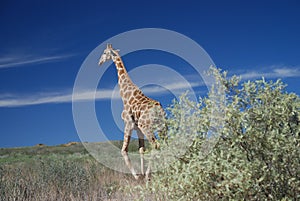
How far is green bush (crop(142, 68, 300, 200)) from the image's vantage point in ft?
11.4

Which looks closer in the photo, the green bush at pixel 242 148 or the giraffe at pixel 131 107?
the green bush at pixel 242 148

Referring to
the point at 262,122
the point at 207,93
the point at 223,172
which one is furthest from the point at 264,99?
the point at 223,172

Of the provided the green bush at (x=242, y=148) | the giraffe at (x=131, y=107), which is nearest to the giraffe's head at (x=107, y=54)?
→ the giraffe at (x=131, y=107)

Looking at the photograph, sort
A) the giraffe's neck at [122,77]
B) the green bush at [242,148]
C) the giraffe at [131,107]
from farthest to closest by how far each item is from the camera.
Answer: the giraffe's neck at [122,77] → the giraffe at [131,107] → the green bush at [242,148]

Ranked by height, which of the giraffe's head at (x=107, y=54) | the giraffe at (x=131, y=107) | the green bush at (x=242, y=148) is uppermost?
the giraffe's head at (x=107, y=54)

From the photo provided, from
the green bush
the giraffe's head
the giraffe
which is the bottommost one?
the green bush

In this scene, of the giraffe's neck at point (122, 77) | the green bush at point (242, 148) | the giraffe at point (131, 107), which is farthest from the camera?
the giraffe's neck at point (122, 77)

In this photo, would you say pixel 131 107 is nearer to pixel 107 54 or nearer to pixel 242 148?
pixel 107 54

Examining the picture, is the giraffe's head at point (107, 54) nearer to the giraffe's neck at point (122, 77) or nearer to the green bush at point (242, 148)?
the giraffe's neck at point (122, 77)

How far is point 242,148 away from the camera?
3.63 metres

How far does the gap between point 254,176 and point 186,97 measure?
1.06 m

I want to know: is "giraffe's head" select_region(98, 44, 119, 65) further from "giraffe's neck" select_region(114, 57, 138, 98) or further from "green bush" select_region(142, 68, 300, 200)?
"green bush" select_region(142, 68, 300, 200)

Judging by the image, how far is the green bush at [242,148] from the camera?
347cm

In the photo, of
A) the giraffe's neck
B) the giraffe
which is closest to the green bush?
the giraffe
